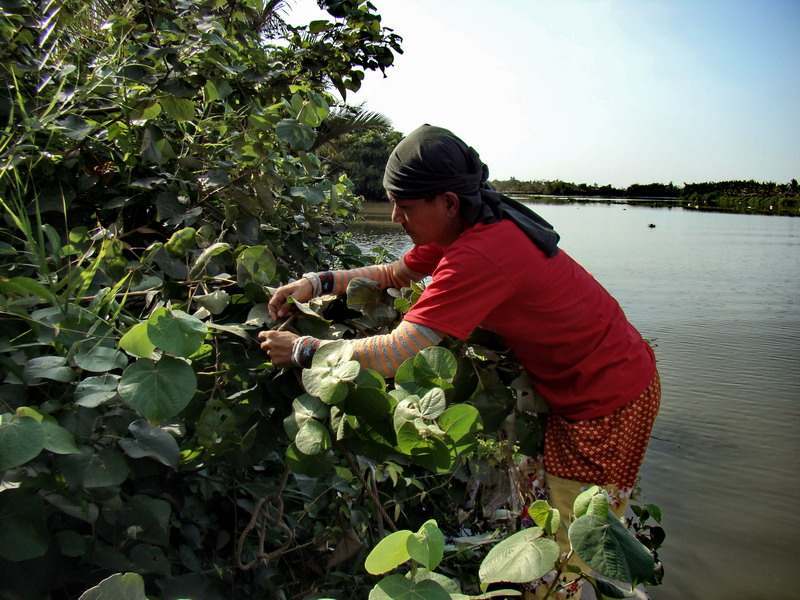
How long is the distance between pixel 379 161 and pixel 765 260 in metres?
16.4

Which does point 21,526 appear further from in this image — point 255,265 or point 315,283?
point 315,283

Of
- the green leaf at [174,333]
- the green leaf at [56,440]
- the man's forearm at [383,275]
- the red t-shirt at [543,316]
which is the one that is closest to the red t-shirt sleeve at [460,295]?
the red t-shirt at [543,316]

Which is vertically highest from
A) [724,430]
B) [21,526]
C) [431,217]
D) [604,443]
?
[431,217]

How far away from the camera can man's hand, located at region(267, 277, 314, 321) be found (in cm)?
154

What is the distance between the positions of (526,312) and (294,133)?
0.87 m

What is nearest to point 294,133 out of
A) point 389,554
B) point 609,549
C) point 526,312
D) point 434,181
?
point 434,181

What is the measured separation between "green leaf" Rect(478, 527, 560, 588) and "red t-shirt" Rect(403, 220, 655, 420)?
30.8 inches

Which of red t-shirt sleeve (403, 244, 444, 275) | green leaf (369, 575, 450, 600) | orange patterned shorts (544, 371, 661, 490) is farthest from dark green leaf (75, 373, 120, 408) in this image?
orange patterned shorts (544, 371, 661, 490)

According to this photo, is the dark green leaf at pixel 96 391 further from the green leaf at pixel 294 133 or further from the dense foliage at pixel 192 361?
the green leaf at pixel 294 133

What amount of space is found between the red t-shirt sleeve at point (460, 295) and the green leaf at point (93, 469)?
786mm

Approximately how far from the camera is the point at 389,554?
83cm

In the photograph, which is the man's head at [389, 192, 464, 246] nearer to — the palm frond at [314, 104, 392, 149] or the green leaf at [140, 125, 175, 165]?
the green leaf at [140, 125, 175, 165]

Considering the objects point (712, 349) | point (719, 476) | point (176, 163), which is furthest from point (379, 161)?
point (176, 163)

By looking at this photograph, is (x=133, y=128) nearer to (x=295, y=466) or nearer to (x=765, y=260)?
(x=295, y=466)
